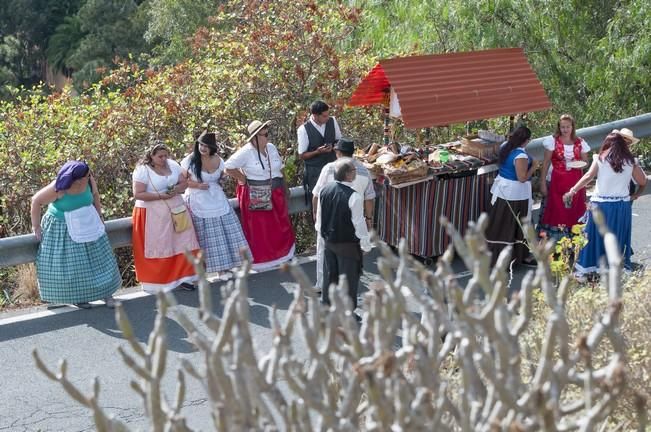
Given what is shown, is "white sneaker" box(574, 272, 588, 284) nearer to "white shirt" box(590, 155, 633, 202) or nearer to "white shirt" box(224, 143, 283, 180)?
"white shirt" box(590, 155, 633, 202)

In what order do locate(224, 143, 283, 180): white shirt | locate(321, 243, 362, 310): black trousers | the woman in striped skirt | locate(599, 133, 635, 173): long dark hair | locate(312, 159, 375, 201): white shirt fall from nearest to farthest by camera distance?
locate(321, 243, 362, 310): black trousers
locate(312, 159, 375, 201): white shirt
locate(599, 133, 635, 173): long dark hair
the woman in striped skirt
locate(224, 143, 283, 180): white shirt

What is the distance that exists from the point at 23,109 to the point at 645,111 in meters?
8.38

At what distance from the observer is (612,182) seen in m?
9.39

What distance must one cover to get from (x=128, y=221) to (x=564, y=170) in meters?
4.34

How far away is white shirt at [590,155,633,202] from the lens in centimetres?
934

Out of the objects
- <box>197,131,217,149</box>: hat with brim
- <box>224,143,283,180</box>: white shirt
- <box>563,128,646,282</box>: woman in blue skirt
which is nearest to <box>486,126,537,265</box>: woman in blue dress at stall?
<box>563,128,646,282</box>: woman in blue skirt

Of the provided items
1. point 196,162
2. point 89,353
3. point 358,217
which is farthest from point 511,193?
point 89,353

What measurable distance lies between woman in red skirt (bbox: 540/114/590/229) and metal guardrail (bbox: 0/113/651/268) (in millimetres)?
2138

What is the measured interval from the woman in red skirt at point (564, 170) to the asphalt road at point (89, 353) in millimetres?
734

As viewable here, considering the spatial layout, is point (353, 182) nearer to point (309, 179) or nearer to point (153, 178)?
point (153, 178)

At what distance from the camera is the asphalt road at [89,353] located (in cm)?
687

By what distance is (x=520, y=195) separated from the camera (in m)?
10.1

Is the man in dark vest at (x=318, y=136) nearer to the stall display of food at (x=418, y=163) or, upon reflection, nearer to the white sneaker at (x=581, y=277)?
the stall display of food at (x=418, y=163)

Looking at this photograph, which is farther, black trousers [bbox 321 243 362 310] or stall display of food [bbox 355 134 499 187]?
stall display of food [bbox 355 134 499 187]
